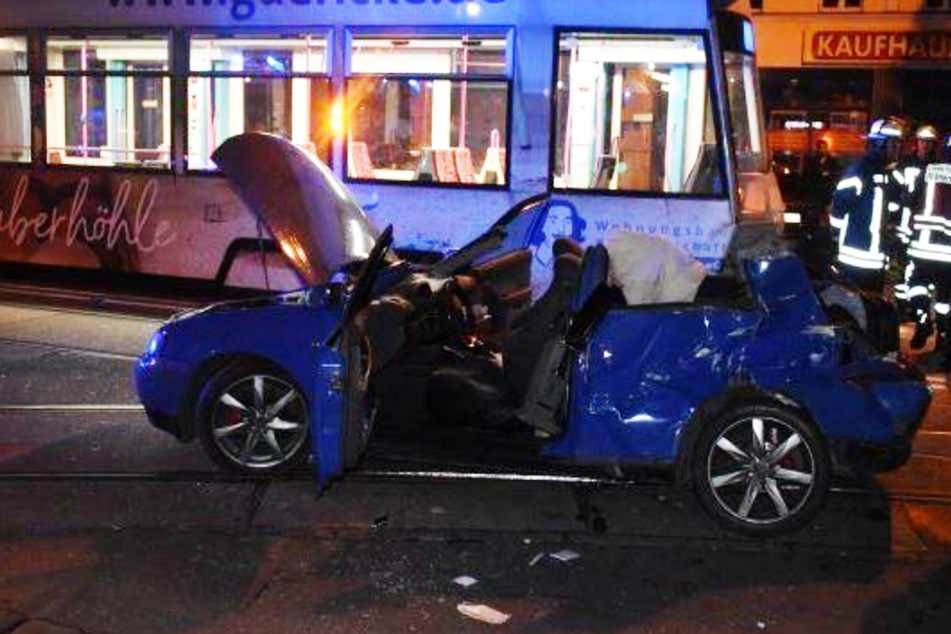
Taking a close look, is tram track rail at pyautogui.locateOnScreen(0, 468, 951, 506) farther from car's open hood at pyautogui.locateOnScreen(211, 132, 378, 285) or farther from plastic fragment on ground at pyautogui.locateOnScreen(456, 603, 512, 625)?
car's open hood at pyautogui.locateOnScreen(211, 132, 378, 285)

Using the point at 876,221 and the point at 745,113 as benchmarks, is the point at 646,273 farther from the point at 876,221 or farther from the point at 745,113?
the point at 876,221

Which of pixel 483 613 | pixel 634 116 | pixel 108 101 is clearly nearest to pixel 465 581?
pixel 483 613

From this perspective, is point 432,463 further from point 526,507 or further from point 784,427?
point 784,427

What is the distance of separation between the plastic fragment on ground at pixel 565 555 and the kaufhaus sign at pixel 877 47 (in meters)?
22.8

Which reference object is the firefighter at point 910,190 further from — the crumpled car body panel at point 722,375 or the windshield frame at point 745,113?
the crumpled car body panel at point 722,375

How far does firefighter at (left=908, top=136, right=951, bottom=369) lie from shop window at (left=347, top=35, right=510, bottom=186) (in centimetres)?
330

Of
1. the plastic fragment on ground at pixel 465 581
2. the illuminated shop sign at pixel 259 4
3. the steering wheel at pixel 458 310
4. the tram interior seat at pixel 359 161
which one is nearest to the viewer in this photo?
the plastic fragment on ground at pixel 465 581

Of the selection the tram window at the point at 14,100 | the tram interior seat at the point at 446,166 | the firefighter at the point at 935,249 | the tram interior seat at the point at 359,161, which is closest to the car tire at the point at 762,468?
the firefighter at the point at 935,249

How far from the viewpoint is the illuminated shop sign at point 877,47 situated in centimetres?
2478

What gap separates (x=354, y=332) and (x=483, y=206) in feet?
14.3

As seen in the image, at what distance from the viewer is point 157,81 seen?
10.6 m

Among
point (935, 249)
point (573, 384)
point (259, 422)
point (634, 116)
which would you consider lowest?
point (259, 422)

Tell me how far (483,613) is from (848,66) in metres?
23.7

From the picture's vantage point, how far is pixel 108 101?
10.8m
